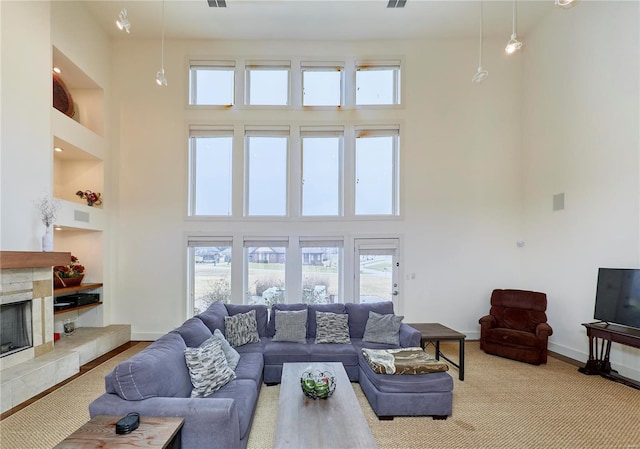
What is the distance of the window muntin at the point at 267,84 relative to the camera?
583 centimetres

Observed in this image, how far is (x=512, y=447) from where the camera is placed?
263cm

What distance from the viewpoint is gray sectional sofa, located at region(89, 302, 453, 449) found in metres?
2.05

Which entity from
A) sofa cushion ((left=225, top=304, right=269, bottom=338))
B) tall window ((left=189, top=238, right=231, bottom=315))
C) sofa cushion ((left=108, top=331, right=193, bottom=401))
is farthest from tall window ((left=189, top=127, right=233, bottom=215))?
sofa cushion ((left=108, top=331, right=193, bottom=401))

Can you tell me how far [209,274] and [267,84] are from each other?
3.77 meters

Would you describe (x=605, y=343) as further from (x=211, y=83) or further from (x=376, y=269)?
(x=211, y=83)

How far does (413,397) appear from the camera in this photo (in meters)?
3.02

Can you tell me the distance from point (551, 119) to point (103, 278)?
814 centimetres

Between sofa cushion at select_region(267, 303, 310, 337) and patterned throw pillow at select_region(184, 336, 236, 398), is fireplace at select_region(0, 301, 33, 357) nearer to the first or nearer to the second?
patterned throw pillow at select_region(184, 336, 236, 398)

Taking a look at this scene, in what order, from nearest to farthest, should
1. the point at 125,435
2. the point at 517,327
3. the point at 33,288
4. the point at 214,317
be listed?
the point at 125,435 < the point at 214,317 < the point at 33,288 < the point at 517,327

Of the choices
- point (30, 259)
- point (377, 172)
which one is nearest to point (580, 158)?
point (377, 172)

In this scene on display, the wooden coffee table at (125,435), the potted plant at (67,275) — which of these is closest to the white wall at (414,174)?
the potted plant at (67,275)

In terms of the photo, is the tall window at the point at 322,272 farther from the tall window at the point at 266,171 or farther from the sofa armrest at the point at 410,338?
the sofa armrest at the point at 410,338

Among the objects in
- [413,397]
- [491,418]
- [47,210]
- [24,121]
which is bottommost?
[491,418]

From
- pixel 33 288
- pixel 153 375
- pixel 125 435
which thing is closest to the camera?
pixel 125 435
